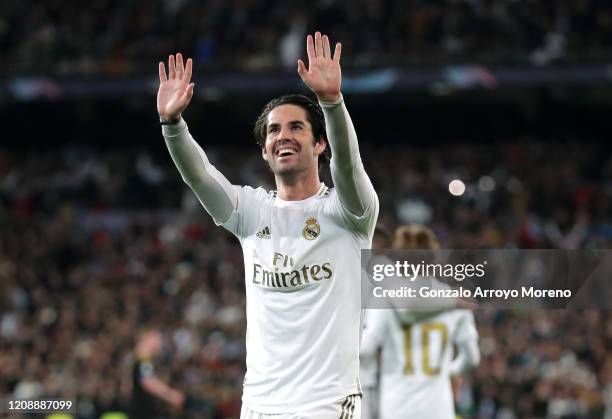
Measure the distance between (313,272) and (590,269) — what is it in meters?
2.98

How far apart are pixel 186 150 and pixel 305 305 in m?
0.71

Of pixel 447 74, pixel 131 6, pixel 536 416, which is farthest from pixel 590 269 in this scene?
pixel 131 6

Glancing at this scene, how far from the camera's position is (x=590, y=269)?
6.31 meters

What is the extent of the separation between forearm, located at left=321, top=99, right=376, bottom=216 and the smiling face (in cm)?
24

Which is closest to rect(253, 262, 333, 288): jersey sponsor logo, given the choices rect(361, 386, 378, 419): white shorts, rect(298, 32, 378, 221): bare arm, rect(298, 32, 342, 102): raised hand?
rect(298, 32, 378, 221): bare arm

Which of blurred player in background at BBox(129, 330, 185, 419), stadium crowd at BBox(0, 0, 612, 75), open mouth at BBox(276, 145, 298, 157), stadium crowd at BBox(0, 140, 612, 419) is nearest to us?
open mouth at BBox(276, 145, 298, 157)

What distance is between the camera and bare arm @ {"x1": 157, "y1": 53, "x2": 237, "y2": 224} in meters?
3.91

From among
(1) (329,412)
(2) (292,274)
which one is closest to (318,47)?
(2) (292,274)

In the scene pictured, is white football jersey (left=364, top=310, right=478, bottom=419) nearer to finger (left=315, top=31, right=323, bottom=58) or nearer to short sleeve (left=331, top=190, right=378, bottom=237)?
short sleeve (left=331, top=190, right=378, bottom=237)

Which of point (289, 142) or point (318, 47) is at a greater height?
point (318, 47)

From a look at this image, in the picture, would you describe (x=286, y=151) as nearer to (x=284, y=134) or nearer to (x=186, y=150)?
(x=284, y=134)

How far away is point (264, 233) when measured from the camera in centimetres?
397

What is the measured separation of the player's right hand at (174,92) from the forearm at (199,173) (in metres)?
0.05

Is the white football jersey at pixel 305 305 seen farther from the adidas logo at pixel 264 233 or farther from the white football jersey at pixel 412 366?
the white football jersey at pixel 412 366
